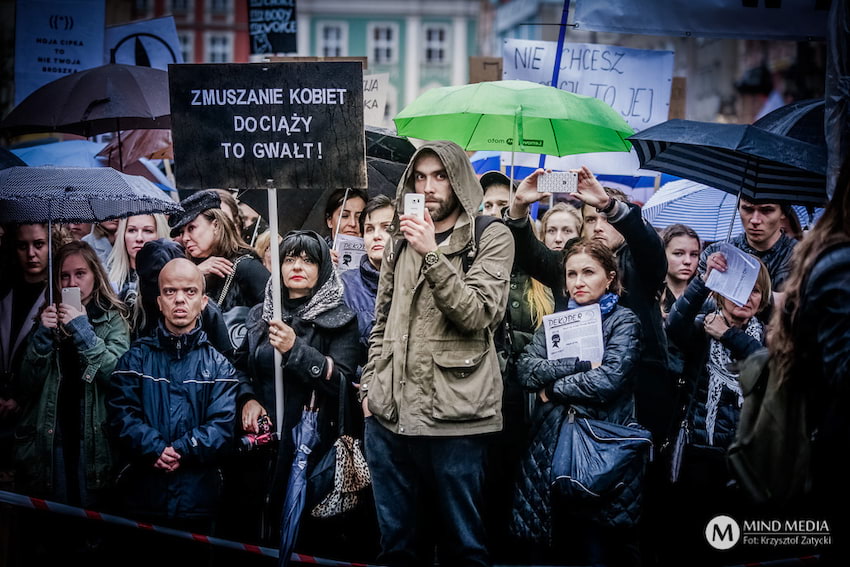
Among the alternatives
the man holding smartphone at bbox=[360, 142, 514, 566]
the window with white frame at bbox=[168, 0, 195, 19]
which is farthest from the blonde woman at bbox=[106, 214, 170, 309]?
the window with white frame at bbox=[168, 0, 195, 19]

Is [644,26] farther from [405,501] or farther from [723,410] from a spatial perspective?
[405,501]

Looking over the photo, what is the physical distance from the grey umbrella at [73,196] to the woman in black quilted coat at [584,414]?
234 centimetres

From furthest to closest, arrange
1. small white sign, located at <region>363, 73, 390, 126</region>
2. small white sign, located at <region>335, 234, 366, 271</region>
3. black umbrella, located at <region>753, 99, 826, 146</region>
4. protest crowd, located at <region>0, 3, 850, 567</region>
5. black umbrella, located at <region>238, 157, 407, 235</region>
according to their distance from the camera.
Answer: small white sign, located at <region>363, 73, 390, 126</region> < black umbrella, located at <region>238, 157, 407, 235</region> < small white sign, located at <region>335, 234, 366, 271</region> < black umbrella, located at <region>753, 99, 826, 146</region> < protest crowd, located at <region>0, 3, 850, 567</region>

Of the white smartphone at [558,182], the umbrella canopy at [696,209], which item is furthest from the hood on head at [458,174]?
the umbrella canopy at [696,209]

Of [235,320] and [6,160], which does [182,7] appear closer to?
[6,160]

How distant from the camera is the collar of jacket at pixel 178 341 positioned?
503cm

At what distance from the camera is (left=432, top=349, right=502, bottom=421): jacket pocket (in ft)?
14.3

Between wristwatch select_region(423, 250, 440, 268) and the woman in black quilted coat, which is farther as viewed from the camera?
the woman in black quilted coat

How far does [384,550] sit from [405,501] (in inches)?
10.5

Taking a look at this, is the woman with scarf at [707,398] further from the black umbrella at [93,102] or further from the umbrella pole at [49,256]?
the black umbrella at [93,102]

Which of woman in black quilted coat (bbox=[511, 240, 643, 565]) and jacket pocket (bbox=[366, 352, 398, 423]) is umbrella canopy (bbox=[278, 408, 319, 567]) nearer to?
jacket pocket (bbox=[366, 352, 398, 423])

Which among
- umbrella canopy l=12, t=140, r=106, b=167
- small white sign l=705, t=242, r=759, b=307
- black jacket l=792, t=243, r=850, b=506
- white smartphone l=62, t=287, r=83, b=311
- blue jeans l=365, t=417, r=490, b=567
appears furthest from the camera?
umbrella canopy l=12, t=140, r=106, b=167

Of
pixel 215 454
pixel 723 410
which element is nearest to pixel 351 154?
pixel 215 454

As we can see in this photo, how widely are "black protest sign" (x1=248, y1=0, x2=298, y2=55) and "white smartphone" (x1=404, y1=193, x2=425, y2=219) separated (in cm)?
532
